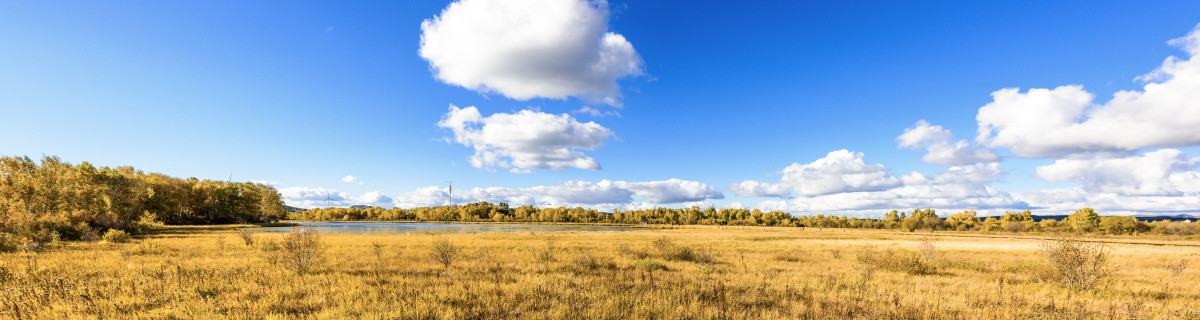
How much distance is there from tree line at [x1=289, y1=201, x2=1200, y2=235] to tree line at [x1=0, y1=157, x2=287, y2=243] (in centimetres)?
8914

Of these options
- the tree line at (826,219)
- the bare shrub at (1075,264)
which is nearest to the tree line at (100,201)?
the bare shrub at (1075,264)

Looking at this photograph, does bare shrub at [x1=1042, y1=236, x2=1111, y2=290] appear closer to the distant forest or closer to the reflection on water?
the reflection on water

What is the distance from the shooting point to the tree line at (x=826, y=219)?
94812 millimetres

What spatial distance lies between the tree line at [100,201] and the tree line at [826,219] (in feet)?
292

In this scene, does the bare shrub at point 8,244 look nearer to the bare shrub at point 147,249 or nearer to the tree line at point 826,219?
the bare shrub at point 147,249

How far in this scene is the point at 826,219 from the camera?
14238 cm

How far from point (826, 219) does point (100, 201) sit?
169m

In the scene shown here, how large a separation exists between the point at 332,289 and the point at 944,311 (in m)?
15.3

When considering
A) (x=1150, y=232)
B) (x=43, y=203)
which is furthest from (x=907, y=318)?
(x=1150, y=232)

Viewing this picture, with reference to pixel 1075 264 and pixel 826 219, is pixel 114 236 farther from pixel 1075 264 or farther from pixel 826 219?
pixel 826 219

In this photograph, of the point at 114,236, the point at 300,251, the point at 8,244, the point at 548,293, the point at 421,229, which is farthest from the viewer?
the point at 421,229

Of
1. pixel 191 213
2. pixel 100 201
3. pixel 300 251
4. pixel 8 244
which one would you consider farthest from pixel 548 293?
pixel 191 213

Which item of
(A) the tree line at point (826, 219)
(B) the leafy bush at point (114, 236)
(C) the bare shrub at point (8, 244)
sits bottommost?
(A) the tree line at point (826, 219)

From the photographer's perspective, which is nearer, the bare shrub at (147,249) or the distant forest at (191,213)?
the bare shrub at (147,249)
